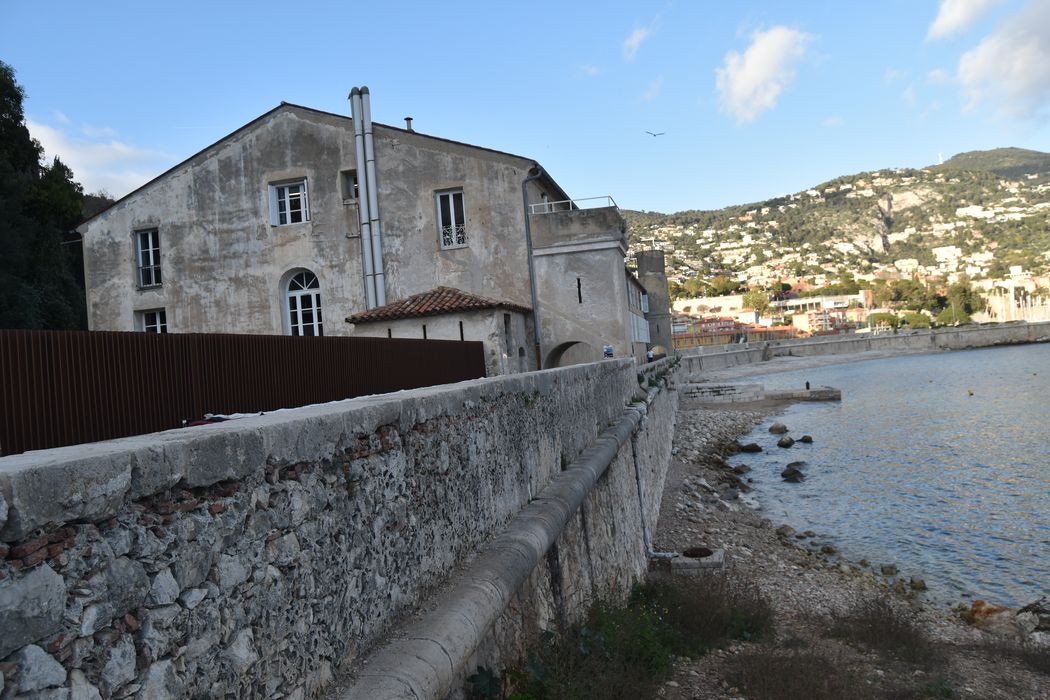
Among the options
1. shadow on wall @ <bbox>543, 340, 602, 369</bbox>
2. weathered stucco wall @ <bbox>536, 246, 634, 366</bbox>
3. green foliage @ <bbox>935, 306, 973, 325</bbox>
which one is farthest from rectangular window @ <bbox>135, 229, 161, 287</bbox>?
green foliage @ <bbox>935, 306, 973, 325</bbox>

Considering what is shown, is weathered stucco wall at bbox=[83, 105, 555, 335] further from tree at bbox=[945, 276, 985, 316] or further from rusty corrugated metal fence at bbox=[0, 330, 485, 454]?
tree at bbox=[945, 276, 985, 316]

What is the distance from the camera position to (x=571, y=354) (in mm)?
21438

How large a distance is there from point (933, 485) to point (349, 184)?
60.1 feet

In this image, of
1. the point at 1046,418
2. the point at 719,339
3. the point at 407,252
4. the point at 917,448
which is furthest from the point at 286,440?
the point at 719,339

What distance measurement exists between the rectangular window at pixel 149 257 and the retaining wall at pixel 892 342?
6337cm

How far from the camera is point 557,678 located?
15.2 feet

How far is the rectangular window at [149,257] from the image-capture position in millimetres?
21781

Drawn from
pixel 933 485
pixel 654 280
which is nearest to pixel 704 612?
pixel 933 485

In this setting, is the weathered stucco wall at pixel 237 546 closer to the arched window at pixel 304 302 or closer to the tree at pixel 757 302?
the arched window at pixel 304 302

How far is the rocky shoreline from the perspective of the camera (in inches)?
356

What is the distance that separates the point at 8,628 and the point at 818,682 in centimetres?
795

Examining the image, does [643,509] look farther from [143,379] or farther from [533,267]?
[143,379]

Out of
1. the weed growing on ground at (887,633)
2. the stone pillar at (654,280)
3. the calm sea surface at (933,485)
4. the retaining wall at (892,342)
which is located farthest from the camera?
the retaining wall at (892,342)

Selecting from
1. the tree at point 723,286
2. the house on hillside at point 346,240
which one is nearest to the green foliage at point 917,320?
the tree at point 723,286
